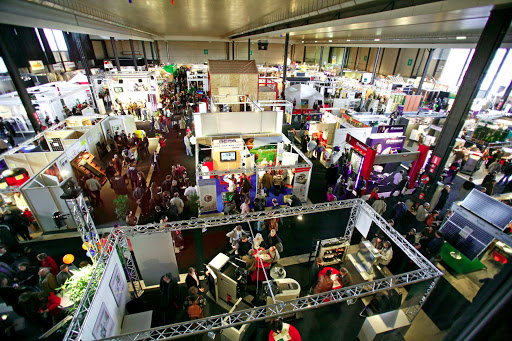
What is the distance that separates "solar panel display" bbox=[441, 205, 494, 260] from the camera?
5652 mm

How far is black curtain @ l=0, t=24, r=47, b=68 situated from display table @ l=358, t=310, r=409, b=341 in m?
29.3

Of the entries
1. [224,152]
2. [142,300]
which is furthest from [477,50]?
[142,300]

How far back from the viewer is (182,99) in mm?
20891

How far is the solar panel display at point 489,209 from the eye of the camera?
5.43 m

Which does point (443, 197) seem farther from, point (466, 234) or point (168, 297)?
point (168, 297)

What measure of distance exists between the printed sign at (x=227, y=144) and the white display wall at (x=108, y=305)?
5.07m

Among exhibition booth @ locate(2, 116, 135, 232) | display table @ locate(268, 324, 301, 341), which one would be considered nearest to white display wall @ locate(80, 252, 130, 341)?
display table @ locate(268, 324, 301, 341)

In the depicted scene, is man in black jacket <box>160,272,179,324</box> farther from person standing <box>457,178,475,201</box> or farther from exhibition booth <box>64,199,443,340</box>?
person standing <box>457,178,475,201</box>

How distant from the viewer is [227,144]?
28.2 ft

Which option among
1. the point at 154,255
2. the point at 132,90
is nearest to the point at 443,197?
the point at 154,255

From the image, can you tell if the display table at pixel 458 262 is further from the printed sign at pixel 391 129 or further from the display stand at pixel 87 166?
the display stand at pixel 87 166

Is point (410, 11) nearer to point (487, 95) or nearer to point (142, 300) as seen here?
point (142, 300)

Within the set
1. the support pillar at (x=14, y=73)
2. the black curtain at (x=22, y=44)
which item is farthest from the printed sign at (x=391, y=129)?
the black curtain at (x=22, y=44)

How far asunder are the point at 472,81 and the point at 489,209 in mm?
3440
